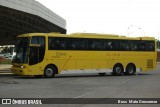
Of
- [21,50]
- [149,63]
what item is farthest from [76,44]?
[149,63]

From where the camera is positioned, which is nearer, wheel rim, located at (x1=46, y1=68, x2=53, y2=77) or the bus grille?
wheel rim, located at (x1=46, y1=68, x2=53, y2=77)

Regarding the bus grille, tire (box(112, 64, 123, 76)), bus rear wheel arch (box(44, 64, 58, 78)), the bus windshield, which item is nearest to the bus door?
the bus windshield

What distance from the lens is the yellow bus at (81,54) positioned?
27422 mm

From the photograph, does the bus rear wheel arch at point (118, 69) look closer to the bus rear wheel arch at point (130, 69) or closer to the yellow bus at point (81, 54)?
the yellow bus at point (81, 54)

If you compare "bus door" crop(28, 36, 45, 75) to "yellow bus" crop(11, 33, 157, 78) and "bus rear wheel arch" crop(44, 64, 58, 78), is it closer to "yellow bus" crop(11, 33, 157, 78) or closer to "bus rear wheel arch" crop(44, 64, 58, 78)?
"yellow bus" crop(11, 33, 157, 78)

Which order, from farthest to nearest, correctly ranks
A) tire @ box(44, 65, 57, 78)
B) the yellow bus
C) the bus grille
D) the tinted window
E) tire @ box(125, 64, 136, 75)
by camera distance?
the bus grille → tire @ box(125, 64, 136, 75) → the tinted window → tire @ box(44, 65, 57, 78) → the yellow bus

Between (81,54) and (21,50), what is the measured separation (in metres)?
4.62

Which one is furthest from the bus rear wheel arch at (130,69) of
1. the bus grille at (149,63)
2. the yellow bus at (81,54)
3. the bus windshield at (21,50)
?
the bus windshield at (21,50)

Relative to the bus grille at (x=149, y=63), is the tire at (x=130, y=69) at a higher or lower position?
lower

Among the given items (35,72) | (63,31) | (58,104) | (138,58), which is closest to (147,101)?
(58,104)

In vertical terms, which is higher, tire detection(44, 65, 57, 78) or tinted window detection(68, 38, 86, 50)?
tinted window detection(68, 38, 86, 50)

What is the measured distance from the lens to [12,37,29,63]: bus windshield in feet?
89.6

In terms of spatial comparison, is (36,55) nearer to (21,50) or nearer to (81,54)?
(21,50)

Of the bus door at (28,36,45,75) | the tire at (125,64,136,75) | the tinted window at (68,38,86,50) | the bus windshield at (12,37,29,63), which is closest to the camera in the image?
the bus door at (28,36,45,75)
